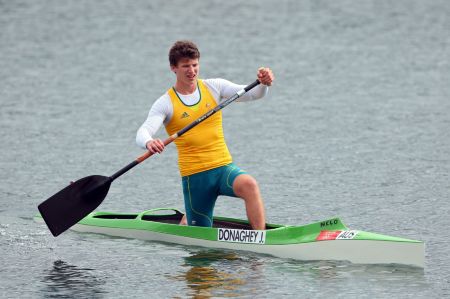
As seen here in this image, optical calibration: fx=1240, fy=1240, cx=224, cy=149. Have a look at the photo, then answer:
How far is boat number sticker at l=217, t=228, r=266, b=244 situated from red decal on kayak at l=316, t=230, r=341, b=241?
65 cm

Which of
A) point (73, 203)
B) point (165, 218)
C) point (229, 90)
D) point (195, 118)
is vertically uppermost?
point (229, 90)

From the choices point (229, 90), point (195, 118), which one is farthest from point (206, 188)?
point (229, 90)

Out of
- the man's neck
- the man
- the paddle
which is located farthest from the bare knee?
the paddle

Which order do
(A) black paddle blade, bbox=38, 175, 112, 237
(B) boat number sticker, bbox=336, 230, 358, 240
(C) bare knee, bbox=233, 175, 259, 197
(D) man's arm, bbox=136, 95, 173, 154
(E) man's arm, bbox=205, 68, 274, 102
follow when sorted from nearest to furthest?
(B) boat number sticker, bbox=336, 230, 358, 240 < (D) man's arm, bbox=136, 95, 173, 154 < (C) bare knee, bbox=233, 175, 259, 197 < (E) man's arm, bbox=205, 68, 274, 102 < (A) black paddle blade, bbox=38, 175, 112, 237

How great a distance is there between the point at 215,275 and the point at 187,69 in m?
2.21

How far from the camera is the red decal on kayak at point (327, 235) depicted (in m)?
12.6

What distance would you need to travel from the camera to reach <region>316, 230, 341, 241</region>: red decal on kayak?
41.4ft

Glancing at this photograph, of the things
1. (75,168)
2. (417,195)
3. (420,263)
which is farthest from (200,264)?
(75,168)

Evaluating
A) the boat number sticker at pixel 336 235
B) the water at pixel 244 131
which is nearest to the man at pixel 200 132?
the water at pixel 244 131

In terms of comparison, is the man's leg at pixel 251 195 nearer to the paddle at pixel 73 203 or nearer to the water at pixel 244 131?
the water at pixel 244 131

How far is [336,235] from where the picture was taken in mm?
12625

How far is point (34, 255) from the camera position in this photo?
43.8ft

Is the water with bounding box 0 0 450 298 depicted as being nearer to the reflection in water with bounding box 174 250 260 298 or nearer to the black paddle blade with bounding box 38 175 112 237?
the reflection in water with bounding box 174 250 260 298

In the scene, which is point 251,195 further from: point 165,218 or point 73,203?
point 73,203
